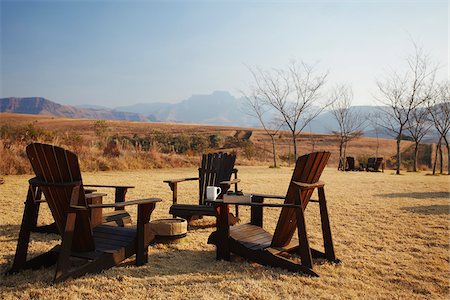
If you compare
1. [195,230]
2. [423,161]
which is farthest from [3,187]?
[423,161]

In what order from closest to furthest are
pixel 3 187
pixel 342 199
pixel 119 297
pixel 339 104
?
pixel 119 297 < pixel 342 199 < pixel 3 187 < pixel 339 104

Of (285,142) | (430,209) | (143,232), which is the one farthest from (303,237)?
(285,142)

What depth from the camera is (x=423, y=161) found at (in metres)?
26.4

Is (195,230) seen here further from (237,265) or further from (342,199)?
(342,199)

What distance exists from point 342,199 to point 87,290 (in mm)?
6567

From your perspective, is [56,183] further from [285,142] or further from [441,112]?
[285,142]

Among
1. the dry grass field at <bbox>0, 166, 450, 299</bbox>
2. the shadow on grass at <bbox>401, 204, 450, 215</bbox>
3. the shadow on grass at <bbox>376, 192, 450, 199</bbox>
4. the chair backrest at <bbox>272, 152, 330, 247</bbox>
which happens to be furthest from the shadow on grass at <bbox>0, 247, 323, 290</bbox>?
the shadow on grass at <bbox>376, 192, 450, 199</bbox>

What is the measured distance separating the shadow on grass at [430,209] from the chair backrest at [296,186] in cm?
427

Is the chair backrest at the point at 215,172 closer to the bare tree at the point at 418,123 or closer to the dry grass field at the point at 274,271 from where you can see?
the dry grass field at the point at 274,271

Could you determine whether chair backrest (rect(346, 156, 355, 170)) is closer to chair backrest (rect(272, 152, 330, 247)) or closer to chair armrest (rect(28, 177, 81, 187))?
chair backrest (rect(272, 152, 330, 247))

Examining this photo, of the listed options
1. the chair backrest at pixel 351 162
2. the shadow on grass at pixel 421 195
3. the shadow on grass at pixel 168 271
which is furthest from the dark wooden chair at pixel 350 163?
the shadow on grass at pixel 168 271

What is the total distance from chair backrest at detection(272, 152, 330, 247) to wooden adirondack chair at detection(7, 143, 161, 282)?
1.34 metres

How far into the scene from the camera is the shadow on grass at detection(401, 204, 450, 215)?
675 centimetres

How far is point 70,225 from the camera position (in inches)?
120
